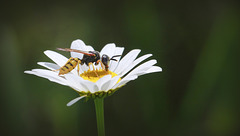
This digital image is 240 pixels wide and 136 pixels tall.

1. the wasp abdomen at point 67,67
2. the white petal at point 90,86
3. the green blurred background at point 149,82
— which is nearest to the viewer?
the white petal at point 90,86

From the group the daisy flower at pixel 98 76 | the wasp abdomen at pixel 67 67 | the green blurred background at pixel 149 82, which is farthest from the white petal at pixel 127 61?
the green blurred background at pixel 149 82

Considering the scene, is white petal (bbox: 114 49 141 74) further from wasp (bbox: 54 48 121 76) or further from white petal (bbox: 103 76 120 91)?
white petal (bbox: 103 76 120 91)

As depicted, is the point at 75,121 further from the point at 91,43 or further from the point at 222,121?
the point at 222,121

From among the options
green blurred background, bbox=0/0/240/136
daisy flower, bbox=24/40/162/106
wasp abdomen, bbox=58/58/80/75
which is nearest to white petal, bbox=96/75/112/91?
daisy flower, bbox=24/40/162/106

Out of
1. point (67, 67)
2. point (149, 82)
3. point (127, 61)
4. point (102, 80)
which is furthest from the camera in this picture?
point (149, 82)

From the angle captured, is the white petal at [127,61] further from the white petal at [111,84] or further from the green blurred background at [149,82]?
the green blurred background at [149,82]

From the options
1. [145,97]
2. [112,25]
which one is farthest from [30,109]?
[112,25]

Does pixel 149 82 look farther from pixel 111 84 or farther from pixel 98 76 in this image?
pixel 111 84

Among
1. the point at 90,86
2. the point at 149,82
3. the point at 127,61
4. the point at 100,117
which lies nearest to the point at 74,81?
the point at 90,86
